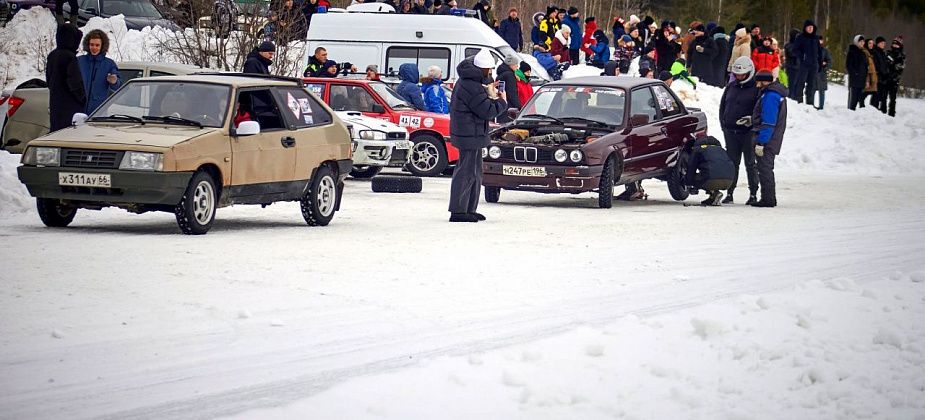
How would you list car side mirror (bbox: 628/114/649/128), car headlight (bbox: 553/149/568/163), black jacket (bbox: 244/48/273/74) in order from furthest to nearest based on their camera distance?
black jacket (bbox: 244/48/273/74)
car side mirror (bbox: 628/114/649/128)
car headlight (bbox: 553/149/568/163)

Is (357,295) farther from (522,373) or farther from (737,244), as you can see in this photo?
(737,244)

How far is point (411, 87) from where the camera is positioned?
78.3 feet

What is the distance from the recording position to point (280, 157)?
14.4 m

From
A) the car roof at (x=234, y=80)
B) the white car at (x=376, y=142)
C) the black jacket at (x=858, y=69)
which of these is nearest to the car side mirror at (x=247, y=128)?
the car roof at (x=234, y=80)

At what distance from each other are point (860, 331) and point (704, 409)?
2398 mm

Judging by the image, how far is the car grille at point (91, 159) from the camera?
507 inches

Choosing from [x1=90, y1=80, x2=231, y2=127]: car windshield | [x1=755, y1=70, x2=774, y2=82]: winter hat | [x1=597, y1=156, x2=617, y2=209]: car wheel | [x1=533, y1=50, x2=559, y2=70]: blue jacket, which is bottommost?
[x1=597, y1=156, x2=617, y2=209]: car wheel

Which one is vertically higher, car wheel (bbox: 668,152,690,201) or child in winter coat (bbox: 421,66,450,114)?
child in winter coat (bbox: 421,66,450,114)

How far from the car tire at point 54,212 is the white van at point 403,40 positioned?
42.9 feet

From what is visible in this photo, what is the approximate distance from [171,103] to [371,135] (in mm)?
7570

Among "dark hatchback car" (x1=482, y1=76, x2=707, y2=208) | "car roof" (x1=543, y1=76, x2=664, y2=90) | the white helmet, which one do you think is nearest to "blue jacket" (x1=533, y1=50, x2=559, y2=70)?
"dark hatchback car" (x1=482, y1=76, x2=707, y2=208)

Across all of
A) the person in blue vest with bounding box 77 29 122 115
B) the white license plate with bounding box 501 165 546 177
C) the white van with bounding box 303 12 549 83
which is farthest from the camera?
the white van with bounding box 303 12 549 83

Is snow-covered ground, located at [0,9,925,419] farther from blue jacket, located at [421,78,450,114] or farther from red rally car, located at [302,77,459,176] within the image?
blue jacket, located at [421,78,450,114]

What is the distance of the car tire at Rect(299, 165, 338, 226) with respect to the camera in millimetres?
14938
